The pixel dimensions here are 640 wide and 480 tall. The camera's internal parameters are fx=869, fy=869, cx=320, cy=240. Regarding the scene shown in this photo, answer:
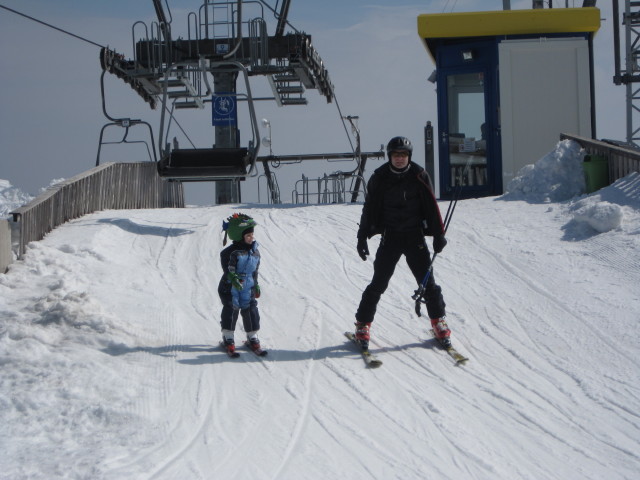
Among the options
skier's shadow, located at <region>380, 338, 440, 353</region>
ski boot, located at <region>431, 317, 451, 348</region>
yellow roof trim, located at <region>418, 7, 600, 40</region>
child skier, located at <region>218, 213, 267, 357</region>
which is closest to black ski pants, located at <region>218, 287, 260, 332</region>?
child skier, located at <region>218, 213, 267, 357</region>

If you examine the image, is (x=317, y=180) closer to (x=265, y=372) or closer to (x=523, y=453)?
(x=265, y=372)

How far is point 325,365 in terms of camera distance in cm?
713

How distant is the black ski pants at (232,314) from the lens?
7.41 metres

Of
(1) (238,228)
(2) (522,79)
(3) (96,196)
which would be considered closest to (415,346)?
(1) (238,228)

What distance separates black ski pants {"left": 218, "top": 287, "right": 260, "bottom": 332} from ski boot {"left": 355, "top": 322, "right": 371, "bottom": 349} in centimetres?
88

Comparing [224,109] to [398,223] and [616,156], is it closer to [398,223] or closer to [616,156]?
[616,156]

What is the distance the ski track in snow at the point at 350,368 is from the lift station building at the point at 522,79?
463 centimetres

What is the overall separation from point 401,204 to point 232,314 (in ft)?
5.67

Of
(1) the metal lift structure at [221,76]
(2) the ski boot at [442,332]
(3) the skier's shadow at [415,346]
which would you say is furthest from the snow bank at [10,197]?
(2) the ski boot at [442,332]

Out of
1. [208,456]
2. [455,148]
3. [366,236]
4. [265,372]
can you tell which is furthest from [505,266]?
[455,148]

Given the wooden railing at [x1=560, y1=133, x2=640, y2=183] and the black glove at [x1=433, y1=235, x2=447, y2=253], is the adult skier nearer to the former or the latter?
the black glove at [x1=433, y1=235, x2=447, y2=253]

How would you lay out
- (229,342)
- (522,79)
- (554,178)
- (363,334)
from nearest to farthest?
(229,342) < (363,334) < (554,178) < (522,79)

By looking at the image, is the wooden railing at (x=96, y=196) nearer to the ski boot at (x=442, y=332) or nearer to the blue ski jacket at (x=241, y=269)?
the blue ski jacket at (x=241, y=269)

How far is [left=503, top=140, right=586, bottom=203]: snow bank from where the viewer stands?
1342 cm
